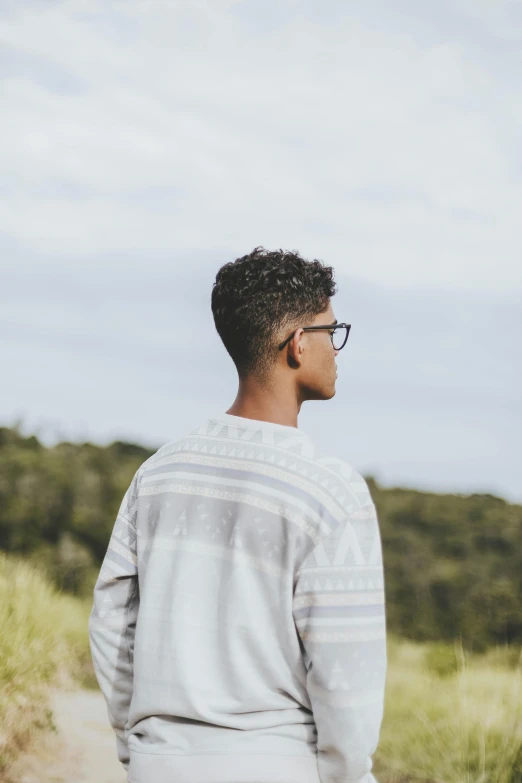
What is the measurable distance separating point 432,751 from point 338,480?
490 centimetres

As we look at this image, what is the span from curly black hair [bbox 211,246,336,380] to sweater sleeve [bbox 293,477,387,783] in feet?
1.41

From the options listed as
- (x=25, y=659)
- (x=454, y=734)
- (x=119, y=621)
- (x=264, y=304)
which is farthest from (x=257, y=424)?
(x=454, y=734)

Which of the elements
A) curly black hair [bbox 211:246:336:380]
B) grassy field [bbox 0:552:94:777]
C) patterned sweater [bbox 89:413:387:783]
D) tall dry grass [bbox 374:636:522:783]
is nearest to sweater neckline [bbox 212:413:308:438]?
patterned sweater [bbox 89:413:387:783]

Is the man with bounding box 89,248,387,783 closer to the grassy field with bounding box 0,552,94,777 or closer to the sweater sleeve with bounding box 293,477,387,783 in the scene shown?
the sweater sleeve with bounding box 293,477,387,783

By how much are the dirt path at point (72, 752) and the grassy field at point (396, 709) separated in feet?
0.36

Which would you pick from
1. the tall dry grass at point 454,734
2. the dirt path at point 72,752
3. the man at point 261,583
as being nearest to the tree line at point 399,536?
the dirt path at point 72,752

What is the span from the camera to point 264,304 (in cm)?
178

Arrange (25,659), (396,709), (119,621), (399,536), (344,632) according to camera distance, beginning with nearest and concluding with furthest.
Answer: (344,632) → (119,621) → (25,659) → (396,709) → (399,536)

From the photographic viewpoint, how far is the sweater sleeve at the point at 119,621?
6.16ft

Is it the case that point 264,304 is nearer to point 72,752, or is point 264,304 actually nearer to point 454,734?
point 72,752

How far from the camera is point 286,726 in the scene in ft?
5.22

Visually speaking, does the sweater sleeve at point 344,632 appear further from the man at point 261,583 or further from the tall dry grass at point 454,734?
the tall dry grass at point 454,734

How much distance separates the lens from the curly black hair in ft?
5.82

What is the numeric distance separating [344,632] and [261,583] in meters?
0.19
